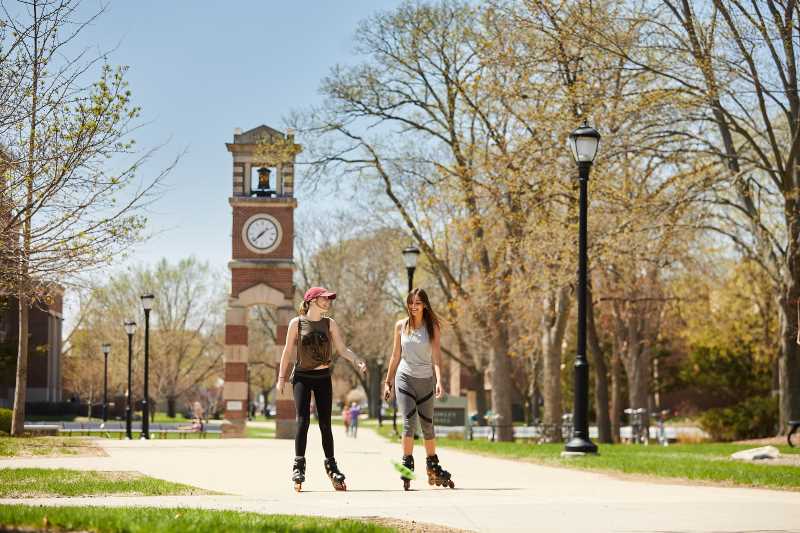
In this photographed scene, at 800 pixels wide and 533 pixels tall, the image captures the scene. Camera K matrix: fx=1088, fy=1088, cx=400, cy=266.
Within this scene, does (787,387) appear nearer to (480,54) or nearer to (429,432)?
(480,54)

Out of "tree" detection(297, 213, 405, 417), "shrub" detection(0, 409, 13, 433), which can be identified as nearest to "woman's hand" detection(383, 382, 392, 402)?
"shrub" detection(0, 409, 13, 433)

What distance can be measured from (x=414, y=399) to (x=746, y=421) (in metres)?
20.5

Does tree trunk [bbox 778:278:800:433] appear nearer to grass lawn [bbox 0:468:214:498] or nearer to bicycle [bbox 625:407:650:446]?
bicycle [bbox 625:407:650:446]

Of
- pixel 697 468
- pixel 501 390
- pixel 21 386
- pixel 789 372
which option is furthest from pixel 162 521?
pixel 501 390

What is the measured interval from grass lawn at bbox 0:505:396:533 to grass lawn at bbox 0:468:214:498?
2.61 metres

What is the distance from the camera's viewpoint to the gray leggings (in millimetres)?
11320

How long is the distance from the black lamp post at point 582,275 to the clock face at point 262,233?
60.8 ft

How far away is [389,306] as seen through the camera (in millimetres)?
64125

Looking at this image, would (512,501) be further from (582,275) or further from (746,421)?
(746,421)

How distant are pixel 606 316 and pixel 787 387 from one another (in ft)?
65.0

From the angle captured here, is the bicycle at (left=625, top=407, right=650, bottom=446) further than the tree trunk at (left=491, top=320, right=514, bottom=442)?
Yes

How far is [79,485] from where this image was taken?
11.8 m

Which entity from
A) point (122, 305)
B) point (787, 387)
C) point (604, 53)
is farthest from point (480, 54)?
point (122, 305)

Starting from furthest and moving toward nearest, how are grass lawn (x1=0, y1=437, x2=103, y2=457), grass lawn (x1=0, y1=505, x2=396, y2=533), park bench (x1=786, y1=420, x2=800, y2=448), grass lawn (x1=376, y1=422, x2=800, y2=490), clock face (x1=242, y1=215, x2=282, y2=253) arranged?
1. clock face (x1=242, y1=215, x2=282, y2=253)
2. park bench (x1=786, y1=420, x2=800, y2=448)
3. grass lawn (x1=0, y1=437, x2=103, y2=457)
4. grass lawn (x1=376, y1=422, x2=800, y2=490)
5. grass lawn (x1=0, y1=505, x2=396, y2=533)
